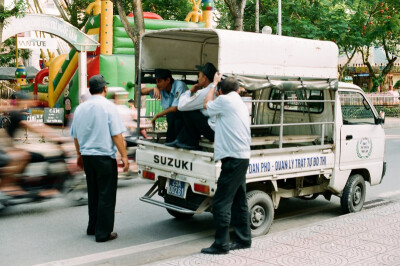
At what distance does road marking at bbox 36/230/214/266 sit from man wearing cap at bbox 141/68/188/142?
124 cm

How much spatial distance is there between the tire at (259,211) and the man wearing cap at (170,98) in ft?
4.12

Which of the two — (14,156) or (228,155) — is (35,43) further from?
(228,155)

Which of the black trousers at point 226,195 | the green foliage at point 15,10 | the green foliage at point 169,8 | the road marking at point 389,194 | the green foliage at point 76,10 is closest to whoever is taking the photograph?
the black trousers at point 226,195

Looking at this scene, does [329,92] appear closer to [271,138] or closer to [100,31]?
[271,138]

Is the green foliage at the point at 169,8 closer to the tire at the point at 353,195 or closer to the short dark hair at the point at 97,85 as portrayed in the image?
the tire at the point at 353,195

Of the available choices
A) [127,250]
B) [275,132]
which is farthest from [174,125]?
[275,132]

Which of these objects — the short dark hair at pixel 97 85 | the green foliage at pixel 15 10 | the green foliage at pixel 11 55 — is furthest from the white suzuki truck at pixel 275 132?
the green foliage at pixel 11 55

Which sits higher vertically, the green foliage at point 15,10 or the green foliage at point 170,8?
the green foliage at point 170,8

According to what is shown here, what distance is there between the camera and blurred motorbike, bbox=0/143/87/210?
7.50 m

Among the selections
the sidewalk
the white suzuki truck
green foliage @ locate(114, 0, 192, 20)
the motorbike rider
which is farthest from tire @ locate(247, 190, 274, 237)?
green foliage @ locate(114, 0, 192, 20)

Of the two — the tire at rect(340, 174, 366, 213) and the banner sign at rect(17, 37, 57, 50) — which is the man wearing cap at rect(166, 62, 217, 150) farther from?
the banner sign at rect(17, 37, 57, 50)

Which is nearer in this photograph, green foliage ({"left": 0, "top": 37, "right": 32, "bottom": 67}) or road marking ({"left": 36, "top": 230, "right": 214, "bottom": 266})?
road marking ({"left": 36, "top": 230, "right": 214, "bottom": 266})

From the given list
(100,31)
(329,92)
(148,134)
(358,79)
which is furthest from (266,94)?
(358,79)

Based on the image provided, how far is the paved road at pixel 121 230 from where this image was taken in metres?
5.70
